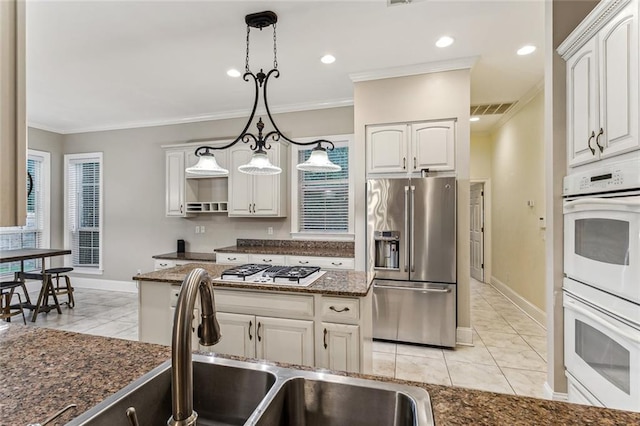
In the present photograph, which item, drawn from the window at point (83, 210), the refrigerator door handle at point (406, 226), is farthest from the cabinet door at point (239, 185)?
the window at point (83, 210)

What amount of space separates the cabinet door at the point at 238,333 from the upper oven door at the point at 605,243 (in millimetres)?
2091

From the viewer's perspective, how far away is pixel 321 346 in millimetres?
2102

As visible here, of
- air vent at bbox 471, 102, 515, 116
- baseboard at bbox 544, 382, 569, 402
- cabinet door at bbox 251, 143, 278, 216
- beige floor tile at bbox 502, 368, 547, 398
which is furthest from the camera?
air vent at bbox 471, 102, 515, 116

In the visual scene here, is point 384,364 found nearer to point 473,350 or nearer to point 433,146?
point 473,350

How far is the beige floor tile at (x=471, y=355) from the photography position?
9.96ft

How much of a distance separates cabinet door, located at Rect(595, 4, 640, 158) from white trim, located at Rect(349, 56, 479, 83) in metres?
1.66

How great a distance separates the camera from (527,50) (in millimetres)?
3184

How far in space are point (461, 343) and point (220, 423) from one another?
3058mm

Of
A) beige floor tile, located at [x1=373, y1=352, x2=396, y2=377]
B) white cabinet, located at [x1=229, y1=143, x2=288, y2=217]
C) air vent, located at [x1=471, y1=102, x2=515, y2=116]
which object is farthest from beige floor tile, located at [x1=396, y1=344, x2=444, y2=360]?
air vent, located at [x1=471, y1=102, x2=515, y2=116]

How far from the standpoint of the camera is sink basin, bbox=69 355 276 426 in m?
0.92

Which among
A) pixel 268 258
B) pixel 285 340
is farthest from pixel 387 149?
pixel 285 340

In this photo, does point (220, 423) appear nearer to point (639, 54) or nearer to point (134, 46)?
point (639, 54)

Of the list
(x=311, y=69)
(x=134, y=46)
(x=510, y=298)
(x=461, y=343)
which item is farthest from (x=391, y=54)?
(x=510, y=298)

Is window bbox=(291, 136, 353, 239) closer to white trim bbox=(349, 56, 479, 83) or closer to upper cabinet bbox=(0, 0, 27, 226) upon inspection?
white trim bbox=(349, 56, 479, 83)
